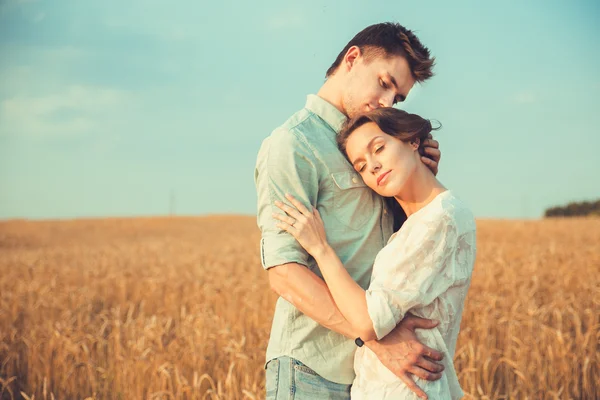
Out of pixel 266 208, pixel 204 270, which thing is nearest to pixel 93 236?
pixel 204 270

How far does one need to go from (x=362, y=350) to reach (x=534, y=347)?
3.17 metres

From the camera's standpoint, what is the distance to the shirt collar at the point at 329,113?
7.84 ft

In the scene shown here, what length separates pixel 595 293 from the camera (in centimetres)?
668

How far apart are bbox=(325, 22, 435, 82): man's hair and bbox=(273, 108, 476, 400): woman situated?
391mm

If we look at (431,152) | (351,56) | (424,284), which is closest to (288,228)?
(424,284)

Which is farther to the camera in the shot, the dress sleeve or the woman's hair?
the woman's hair

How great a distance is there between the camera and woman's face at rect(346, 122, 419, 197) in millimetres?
2148

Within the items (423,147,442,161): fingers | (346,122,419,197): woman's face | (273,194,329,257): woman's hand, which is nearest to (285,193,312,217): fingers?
(273,194,329,257): woman's hand

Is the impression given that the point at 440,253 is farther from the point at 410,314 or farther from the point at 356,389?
the point at 356,389

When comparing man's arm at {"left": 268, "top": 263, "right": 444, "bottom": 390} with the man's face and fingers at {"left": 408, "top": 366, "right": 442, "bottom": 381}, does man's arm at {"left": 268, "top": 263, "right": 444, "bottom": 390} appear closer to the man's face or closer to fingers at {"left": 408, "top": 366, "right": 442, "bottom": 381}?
fingers at {"left": 408, "top": 366, "right": 442, "bottom": 381}

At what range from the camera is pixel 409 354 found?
199cm

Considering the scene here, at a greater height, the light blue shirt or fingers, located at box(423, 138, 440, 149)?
fingers, located at box(423, 138, 440, 149)

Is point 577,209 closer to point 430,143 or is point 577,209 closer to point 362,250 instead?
point 430,143

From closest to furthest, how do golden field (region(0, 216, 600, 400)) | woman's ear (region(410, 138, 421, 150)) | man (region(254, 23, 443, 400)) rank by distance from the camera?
1. man (region(254, 23, 443, 400))
2. woman's ear (region(410, 138, 421, 150))
3. golden field (region(0, 216, 600, 400))
